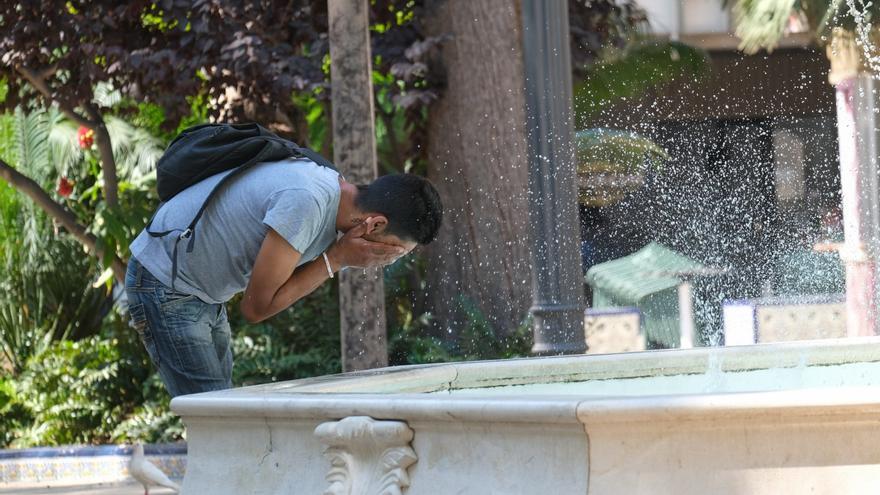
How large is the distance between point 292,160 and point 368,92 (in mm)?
2304

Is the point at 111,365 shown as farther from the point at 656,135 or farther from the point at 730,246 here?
the point at 656,135

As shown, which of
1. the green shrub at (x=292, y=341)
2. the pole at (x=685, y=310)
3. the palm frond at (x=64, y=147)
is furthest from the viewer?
the palm frond at (x=64, y=147)

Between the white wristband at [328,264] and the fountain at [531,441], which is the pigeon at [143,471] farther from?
the fountain at [531,441]

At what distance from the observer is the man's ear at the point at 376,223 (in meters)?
3.52

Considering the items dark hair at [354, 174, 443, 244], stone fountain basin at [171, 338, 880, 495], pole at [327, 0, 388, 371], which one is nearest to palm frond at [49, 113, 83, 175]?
pole at [327, 0, 388, 371]

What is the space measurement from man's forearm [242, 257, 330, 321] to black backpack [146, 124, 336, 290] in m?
0.25

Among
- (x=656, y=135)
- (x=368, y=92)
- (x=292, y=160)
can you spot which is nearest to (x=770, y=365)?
(x=292, y=160)

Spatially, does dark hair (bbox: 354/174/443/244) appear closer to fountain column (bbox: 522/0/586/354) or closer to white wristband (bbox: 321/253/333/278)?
white wristband (bbox: 321/253/333/278)

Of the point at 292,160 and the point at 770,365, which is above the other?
the point at 292,160

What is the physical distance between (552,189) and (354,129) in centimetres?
85

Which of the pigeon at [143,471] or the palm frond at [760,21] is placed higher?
the palm frond at [760,21]

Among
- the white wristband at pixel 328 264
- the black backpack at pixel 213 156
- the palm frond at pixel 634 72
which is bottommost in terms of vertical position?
the white wristband at pixel 328 264

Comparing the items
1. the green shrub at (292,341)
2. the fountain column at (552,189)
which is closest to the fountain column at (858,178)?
the green shrub at (292,341)

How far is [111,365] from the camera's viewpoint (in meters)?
8.95
